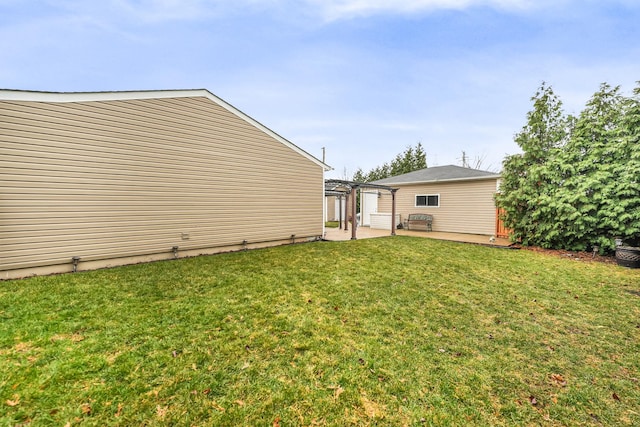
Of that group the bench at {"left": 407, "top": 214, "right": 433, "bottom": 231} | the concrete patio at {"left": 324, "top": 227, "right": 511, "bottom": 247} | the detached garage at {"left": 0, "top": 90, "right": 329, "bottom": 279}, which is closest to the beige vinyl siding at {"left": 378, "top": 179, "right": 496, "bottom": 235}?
the bench at {"left": 407, "top": 214, "right": 433, "bottom": 231}

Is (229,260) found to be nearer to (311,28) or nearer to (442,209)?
(311,28)

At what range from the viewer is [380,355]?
2756 mm

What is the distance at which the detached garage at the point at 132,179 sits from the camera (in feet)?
16.6

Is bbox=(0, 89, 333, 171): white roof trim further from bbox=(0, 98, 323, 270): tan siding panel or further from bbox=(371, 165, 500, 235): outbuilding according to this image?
bbox=(371, 165, 500, 235): outbuilding

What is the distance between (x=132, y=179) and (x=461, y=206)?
43.8ft

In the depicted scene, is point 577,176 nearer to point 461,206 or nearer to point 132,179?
point 461,206

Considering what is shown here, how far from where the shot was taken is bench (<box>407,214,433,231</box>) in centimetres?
1372

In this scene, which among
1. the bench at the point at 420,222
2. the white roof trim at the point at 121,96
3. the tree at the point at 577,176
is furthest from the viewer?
the bench at the point at 420,222

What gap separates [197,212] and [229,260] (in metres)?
1.75

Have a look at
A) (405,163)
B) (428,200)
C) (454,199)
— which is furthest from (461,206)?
(405,163)

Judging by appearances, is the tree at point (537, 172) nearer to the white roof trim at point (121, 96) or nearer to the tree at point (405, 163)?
the white roof trim at point (121, 96)

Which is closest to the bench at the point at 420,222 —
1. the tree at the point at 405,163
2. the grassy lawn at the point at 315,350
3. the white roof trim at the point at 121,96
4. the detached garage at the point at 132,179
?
the detached garage at the point at 132,179

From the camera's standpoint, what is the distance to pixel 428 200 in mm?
14156

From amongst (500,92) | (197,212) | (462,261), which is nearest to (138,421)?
(197,212)
